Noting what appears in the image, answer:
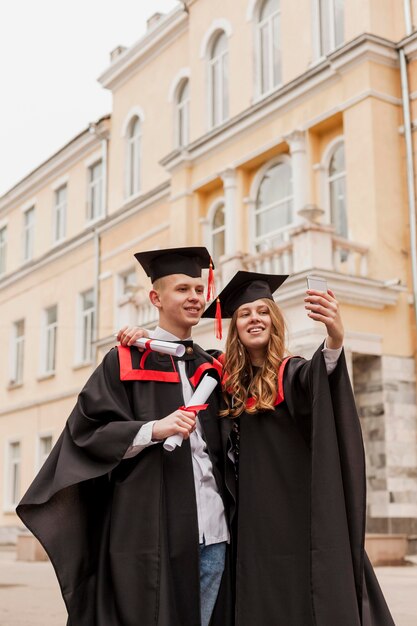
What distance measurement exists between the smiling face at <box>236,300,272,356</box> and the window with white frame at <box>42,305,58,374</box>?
70.3 ft

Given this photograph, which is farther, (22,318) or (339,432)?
(22,318)

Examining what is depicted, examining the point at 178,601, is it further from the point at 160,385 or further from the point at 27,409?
the point at 27,409

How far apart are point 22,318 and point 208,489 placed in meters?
24.1

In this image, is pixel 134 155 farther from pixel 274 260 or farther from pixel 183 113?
pixel 274 260

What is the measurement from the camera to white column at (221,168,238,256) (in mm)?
17125

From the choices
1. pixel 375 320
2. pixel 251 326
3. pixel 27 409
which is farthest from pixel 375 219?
pixel 27 409

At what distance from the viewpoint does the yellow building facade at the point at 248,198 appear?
13.4 metres

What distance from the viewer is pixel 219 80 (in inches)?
735

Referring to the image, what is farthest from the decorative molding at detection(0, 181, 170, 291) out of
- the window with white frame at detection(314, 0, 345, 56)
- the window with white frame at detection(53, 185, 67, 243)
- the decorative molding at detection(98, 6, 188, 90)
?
the window with white frame at detection(314, 0, 345, 56)

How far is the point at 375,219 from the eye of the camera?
1373cm

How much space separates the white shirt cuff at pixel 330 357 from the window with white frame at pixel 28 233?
2489 cm

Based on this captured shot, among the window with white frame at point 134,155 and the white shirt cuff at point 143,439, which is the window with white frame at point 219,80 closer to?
the window with white frame at point 134,155

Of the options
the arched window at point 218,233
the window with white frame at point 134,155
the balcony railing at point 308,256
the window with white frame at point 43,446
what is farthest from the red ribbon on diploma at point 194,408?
the window with white frame at point 43,446

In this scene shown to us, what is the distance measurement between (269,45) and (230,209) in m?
3.36
